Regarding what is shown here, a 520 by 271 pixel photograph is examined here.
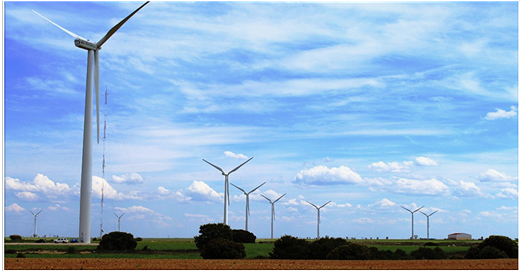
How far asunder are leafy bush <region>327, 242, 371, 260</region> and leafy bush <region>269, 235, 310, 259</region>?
2.69 meters

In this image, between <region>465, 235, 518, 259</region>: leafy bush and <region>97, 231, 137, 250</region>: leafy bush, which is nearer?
<region>465, 235, 518, 259</region>: leafy bush

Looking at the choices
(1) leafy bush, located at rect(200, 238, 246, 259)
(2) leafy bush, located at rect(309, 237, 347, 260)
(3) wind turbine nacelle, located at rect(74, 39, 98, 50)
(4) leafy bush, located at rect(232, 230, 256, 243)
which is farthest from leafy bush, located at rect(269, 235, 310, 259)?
(3) wind turbine nacelle, located at rect(74, 39, 98, 50)

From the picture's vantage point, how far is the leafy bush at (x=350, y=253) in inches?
1914

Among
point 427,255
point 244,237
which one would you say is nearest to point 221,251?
point 427,255

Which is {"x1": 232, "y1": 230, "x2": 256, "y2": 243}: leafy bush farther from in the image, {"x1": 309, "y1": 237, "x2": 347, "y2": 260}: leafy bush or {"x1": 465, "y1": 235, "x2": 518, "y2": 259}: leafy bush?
{"x1": 465, "y1": 235, "x2": 518, "y2": 259}: leafy bush

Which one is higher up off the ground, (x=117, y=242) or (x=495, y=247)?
(x=495, y=247)

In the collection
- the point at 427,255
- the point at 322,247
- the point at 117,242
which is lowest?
the point at 117,242

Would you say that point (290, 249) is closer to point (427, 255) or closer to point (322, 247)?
point (322, 247)

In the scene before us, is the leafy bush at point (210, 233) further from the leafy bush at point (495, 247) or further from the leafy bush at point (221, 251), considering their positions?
the leafy bush at point (495, 247)

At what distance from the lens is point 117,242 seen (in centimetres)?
6981

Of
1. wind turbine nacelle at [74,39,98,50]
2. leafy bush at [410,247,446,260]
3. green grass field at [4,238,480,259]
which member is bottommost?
green grass field at [4,238,480,259]

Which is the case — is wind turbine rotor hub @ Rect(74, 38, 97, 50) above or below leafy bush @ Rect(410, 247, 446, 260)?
above

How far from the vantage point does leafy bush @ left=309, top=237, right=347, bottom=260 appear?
51.5 metres

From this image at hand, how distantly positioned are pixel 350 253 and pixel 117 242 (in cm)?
3256
